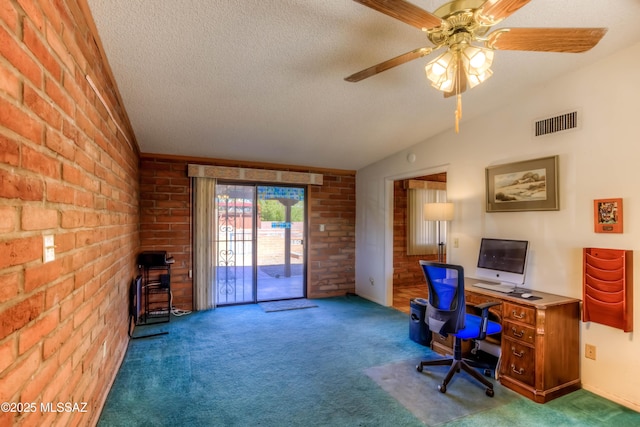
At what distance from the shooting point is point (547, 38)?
5.71ft

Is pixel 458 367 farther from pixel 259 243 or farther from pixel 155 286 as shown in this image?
pixel 155 286

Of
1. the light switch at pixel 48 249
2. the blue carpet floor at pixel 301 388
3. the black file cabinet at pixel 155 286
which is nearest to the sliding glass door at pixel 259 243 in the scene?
the black file cabinet at pixel 155 286

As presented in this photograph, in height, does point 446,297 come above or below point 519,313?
above

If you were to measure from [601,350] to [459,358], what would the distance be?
109 cm

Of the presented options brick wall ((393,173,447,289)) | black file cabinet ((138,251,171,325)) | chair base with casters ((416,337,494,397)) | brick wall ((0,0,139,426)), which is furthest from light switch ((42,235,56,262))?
brick wall ((393,173,447,289))

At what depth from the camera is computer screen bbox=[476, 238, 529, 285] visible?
2.98m

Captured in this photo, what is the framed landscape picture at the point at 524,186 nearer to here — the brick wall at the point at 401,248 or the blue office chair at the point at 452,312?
the blue office chair at the point at 452,312

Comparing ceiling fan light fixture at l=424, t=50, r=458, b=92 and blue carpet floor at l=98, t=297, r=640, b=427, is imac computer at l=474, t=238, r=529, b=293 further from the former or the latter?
ceiling fan light fixture at l=424, t=50, r=458, b=92

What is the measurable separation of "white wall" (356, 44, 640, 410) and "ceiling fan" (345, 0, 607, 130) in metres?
1.21

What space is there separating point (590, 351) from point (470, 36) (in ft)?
8.92

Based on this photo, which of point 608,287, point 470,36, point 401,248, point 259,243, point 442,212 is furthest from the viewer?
point 401,248

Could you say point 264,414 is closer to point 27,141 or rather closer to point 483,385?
point 483,385

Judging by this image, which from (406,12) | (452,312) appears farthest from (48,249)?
(452,312)

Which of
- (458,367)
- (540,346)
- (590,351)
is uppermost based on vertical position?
(540,346)
